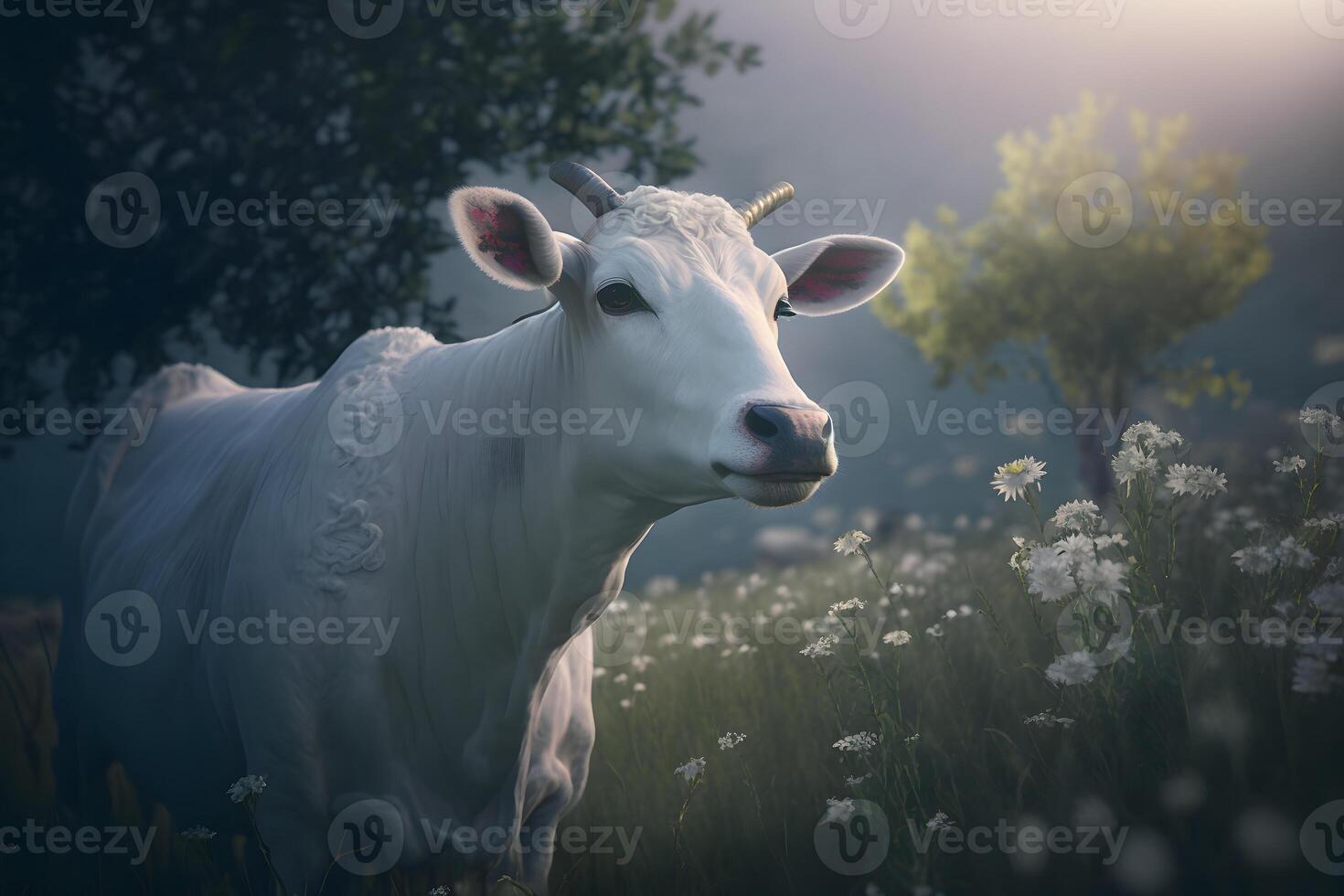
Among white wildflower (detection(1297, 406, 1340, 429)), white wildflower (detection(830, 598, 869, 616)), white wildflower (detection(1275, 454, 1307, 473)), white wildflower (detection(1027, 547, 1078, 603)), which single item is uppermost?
white wildflower (detection(1297, 406, 1340, 429))

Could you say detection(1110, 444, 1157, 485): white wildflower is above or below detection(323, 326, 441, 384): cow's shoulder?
below

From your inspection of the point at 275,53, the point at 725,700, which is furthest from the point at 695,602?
the point at 275,53

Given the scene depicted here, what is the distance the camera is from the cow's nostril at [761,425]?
2.49 meters

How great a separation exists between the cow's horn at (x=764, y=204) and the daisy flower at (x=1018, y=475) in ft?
4.63

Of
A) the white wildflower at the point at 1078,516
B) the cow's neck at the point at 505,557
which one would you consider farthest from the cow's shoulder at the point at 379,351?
the white wildflower at the point at 1078,516

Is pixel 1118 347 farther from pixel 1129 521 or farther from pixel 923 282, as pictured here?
pixel 1129 521

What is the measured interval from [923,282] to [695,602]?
14.7 meters

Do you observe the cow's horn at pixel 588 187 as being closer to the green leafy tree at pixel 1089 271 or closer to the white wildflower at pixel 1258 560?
the white wildflower at pixel 1258 560

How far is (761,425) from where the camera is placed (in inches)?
99.3

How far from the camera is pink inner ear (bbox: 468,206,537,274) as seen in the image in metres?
3.11

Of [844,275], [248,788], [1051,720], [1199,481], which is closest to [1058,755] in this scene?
[1051,720]

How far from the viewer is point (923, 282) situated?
832 inches

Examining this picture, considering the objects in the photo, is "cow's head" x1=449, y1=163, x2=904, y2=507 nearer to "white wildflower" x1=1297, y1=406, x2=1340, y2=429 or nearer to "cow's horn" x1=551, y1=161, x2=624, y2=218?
"cow's horn" x1=551, y1=161, x2=624, y2=218

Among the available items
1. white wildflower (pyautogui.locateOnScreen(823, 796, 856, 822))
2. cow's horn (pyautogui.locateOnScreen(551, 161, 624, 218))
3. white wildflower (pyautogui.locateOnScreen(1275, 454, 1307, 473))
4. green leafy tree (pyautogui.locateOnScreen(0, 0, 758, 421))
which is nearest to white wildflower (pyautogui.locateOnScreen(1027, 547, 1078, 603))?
white wildflower (pyautogui.locateOnScreen(823, 796, 856, 822))
